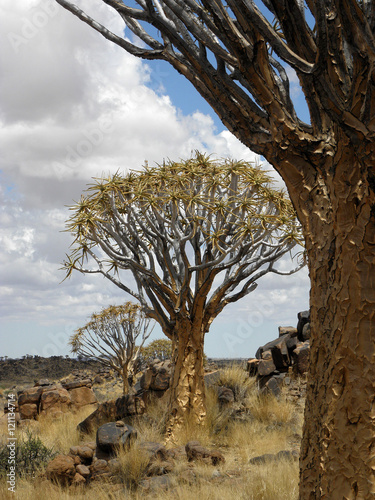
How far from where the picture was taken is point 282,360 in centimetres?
1310

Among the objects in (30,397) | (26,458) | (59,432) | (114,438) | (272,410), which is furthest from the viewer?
(30,397)

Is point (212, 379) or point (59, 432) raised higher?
point (212, 379)

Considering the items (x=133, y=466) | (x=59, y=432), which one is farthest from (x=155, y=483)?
(x=59, y=432)

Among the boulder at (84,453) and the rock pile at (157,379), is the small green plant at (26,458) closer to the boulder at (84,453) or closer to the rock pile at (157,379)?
the boulder at (84,453)

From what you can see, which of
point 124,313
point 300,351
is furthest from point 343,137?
point 124,313

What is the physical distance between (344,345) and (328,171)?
4.56 feet

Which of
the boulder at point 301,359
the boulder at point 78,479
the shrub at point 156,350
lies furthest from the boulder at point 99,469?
the shrub at point 156,350

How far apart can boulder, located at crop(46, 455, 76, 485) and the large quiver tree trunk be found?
4.00 m

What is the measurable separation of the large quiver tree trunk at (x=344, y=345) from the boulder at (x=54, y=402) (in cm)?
1088

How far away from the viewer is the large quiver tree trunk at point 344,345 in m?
3.54

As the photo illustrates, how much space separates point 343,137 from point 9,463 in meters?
6.50

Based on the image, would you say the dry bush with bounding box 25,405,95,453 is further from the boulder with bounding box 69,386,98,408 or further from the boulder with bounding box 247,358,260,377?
the boulder with bounding box 247,358,260,377

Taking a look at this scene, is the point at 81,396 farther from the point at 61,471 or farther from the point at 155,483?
the point at 155,483

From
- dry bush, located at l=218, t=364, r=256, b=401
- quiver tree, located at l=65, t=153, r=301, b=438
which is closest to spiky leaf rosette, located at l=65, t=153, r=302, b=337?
quiver tree, located at l=65, t=153, r=301, b=438
